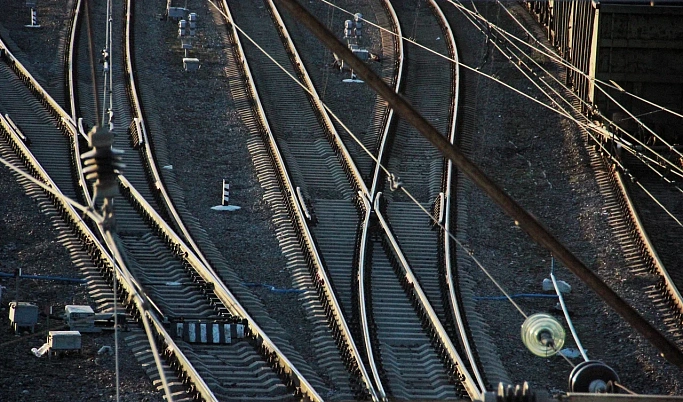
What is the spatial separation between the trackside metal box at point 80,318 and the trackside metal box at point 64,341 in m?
0.86

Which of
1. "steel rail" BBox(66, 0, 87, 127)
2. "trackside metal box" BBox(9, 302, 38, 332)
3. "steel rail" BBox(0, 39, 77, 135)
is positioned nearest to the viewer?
"trackside metal box" BBox(9, 302, 38, 332)

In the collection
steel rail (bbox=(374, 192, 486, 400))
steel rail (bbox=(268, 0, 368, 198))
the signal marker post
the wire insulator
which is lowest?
steel rail (bbox=(374, 192, 486, 400))

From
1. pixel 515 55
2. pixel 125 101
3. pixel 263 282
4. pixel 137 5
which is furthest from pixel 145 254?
pixel 137 5

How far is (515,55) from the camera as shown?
3394cm

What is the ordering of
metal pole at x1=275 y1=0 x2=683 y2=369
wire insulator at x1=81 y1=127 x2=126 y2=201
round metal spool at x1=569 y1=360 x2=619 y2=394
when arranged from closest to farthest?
metal pole at x1=275 y1=0 x2=683 y2=369 < round metal spool at x1=569 y1=360 x2=619 y2=394 < wire insulator at x1=81 y1=127 x2=126 y2=201

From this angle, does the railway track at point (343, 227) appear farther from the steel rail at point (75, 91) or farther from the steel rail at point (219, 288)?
the steel rail at point (75, 91)

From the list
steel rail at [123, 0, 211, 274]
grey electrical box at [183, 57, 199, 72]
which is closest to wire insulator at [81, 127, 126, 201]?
steel rail at [123, 0, 211, 274]

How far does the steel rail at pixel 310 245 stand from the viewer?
689 inches

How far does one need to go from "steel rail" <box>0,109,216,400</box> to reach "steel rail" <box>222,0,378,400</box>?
205cm

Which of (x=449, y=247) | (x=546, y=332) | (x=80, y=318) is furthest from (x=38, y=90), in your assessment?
(x=546, y=332)

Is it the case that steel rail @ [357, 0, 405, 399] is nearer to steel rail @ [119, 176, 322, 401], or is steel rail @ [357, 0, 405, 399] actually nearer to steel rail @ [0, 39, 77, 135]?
steel rail @ [119, 176, 322, 401]

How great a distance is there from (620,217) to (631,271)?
2.45 meters

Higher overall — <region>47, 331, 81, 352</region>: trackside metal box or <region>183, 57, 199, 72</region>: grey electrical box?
<region>183, 57, 199, 72</region>: grey electrical box

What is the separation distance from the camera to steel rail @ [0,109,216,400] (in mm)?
15398
